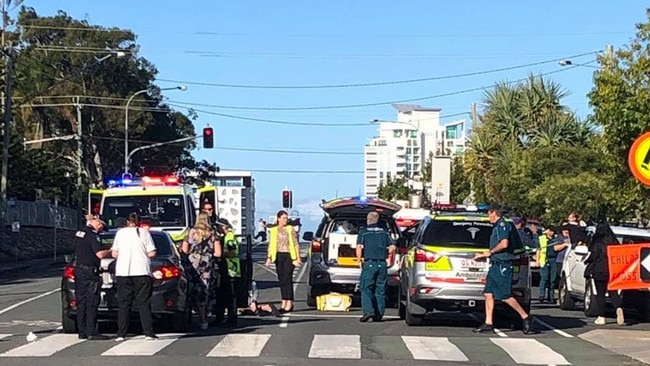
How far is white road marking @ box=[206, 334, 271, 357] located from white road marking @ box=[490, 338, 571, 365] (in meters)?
3.02

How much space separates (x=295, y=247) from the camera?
19625 millimetres

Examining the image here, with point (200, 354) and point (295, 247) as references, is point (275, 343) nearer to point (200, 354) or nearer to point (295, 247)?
point (200, 354)

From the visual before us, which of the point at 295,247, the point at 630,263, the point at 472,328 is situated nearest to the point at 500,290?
the point at 472,328

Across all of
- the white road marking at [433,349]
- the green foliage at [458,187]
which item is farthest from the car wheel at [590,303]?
the green foliage at [458,187]

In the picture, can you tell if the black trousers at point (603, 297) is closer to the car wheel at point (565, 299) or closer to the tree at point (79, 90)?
the car wheel at point (565, 299)

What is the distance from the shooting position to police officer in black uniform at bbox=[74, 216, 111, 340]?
14.6 m

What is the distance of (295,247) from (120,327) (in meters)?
5.40

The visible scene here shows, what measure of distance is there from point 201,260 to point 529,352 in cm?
483

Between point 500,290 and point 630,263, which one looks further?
point 630,263

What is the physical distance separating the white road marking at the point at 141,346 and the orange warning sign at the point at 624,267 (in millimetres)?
6657

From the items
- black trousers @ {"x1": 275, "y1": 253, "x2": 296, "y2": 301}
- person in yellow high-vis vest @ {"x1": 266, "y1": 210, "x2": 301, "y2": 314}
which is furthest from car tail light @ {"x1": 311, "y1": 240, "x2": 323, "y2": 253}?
black trousers @ {"x1": 275, "y1": 253, "x2": 296, "y2": 301}

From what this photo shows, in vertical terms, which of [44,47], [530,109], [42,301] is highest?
[44,47]

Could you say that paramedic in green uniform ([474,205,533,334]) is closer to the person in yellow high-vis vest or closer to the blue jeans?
the blue jeans

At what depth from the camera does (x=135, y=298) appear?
1465 cm
